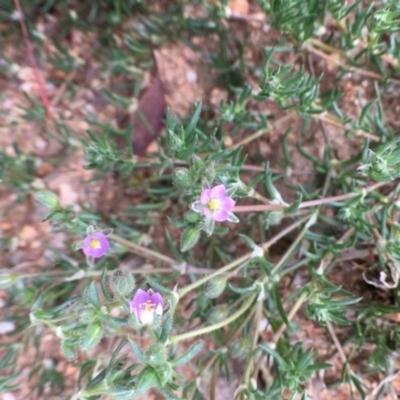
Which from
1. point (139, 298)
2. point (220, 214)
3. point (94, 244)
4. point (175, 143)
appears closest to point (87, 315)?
point (139, 298)

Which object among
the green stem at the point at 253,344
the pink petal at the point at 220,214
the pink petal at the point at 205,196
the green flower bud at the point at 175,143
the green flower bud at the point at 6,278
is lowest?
the green stem at the point at 253,344

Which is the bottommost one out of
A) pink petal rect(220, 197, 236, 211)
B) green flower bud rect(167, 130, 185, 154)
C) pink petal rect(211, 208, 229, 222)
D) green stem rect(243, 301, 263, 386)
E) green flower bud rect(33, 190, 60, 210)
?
green stem rect(243, 301, 263, 386)

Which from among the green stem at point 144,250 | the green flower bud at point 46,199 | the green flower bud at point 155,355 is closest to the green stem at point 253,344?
the green stem at point 144,250

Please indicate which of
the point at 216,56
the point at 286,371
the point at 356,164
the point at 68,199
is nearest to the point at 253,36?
the point at 216,56

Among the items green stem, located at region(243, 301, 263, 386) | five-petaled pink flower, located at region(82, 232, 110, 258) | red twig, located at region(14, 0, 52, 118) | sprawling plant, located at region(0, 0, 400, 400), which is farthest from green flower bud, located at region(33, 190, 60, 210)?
red twig, located at region(14, 0, 52, 118)

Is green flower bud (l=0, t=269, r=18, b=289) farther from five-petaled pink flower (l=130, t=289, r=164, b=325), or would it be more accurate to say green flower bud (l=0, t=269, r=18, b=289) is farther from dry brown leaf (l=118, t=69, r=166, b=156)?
dry brown leaf (l=118, t=69, r=166, b=156)

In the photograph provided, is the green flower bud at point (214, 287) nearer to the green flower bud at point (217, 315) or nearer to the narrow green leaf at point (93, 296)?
the green flower bud at point (217, 315)

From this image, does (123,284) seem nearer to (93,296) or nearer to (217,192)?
(93,296)
